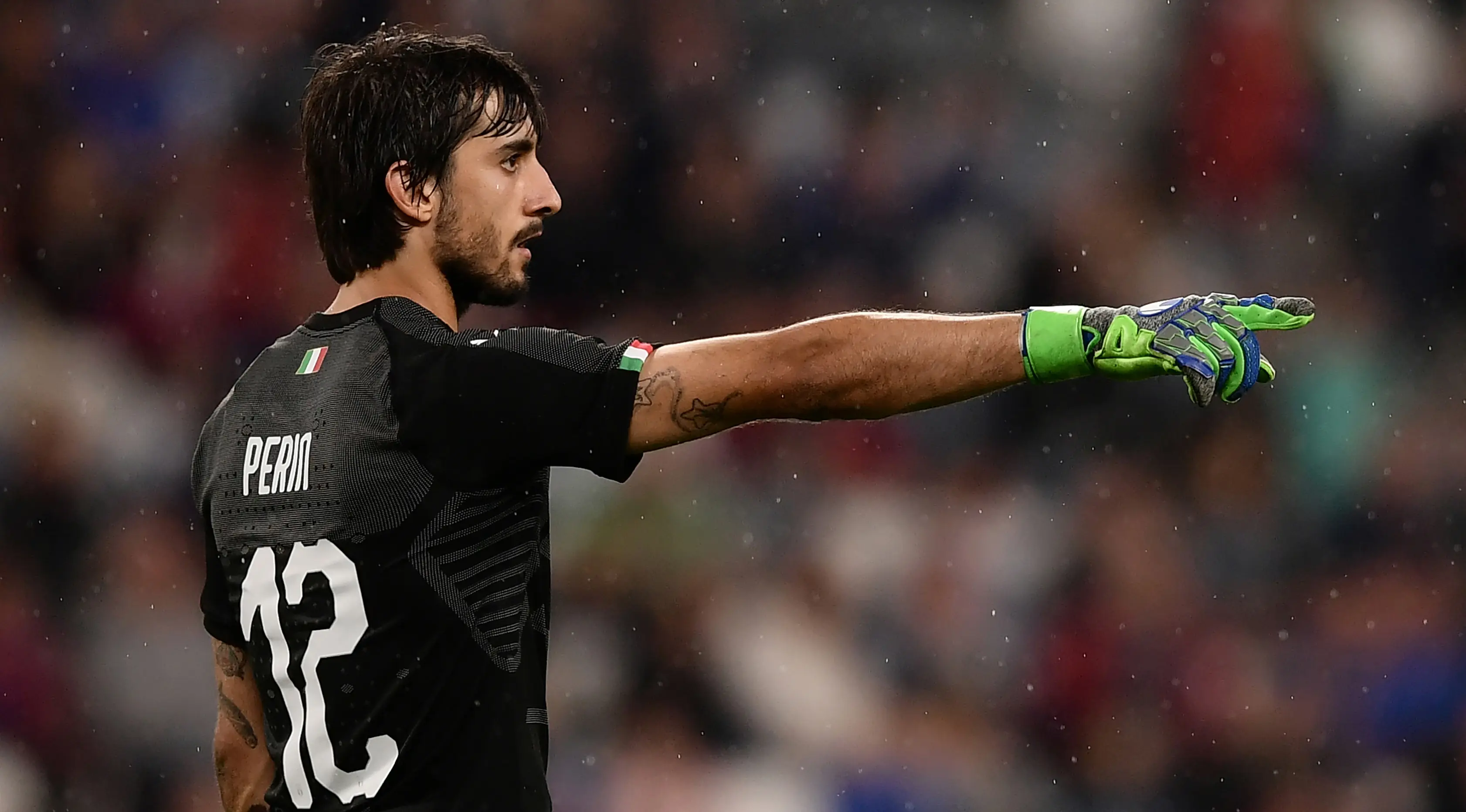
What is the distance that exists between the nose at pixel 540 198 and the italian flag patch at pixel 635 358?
448 mm

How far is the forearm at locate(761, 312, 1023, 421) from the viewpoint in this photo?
2178mm

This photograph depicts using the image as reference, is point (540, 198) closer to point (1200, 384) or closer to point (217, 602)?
point (217, 602)

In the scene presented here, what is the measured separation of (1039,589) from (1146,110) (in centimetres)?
163

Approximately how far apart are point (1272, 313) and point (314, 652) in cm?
145

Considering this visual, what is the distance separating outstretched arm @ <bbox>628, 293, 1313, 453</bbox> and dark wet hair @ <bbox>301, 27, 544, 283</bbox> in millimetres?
607

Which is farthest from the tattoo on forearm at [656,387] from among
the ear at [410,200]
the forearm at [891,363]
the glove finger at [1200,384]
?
the glove finger at [1200,384]

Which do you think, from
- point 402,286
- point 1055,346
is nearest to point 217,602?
point 402,286

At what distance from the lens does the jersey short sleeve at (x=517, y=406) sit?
7.25 feet

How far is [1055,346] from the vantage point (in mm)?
2170

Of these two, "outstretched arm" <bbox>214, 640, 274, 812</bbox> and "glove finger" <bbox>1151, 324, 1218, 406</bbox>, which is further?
"outstretched arm" <bbox>214, 640, 274, 812</bbox>

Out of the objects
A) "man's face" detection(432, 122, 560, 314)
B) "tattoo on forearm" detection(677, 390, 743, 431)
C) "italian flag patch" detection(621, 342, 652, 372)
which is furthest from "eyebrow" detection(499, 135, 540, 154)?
"tattoo on forearm" detection(677, 390, 743, 431)

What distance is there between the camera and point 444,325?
2.39m

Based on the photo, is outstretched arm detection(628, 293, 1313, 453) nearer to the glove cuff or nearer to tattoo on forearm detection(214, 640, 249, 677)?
the glove cuff

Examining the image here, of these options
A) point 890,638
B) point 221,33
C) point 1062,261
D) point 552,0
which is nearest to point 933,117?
point 1062,261
